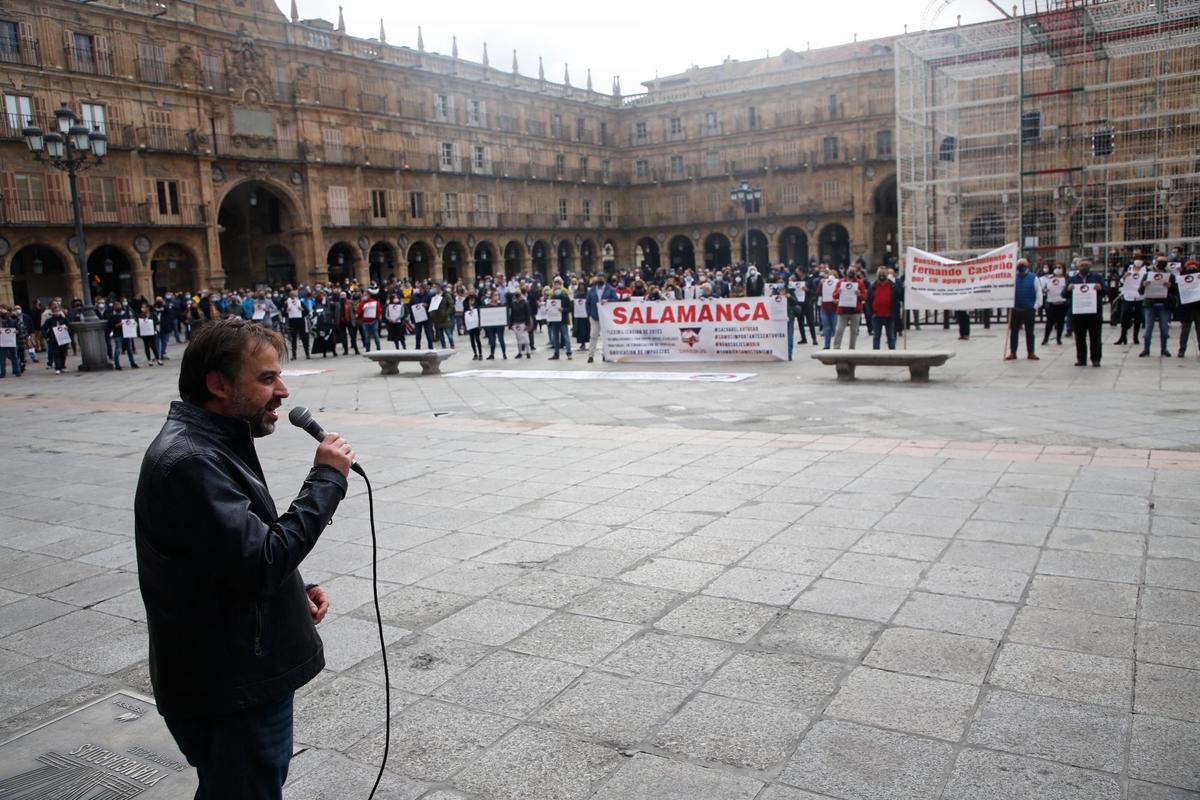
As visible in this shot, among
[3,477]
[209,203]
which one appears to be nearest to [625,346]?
[3,477]

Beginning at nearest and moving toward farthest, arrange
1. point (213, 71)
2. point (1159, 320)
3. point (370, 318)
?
1. point (1159, 320)
2. point (370, 318)
3. point (213, 71)

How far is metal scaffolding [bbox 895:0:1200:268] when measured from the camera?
1938 centimetres

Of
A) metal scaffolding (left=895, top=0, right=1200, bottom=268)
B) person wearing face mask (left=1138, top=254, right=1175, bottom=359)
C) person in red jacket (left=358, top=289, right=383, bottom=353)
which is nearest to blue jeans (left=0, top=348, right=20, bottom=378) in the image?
person in red jacket (left=358, top=289, right=383, bottom=353)

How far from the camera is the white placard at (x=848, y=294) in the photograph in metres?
14.7

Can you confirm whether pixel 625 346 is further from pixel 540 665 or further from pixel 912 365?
pixel 540 665

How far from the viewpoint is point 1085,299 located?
1175cm

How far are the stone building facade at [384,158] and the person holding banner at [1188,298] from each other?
1191 inches

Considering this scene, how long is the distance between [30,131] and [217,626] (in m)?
19.3

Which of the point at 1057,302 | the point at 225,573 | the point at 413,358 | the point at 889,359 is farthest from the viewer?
the point at 1057,302

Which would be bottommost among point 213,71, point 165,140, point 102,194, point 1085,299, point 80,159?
point 1085,299

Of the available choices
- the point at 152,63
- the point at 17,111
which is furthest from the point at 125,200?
the point at 152,63

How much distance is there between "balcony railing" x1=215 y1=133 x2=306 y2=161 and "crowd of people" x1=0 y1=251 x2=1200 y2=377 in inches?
415

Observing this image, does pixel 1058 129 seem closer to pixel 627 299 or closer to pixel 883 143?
pixel 627 299

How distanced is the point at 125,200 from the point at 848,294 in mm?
26457
